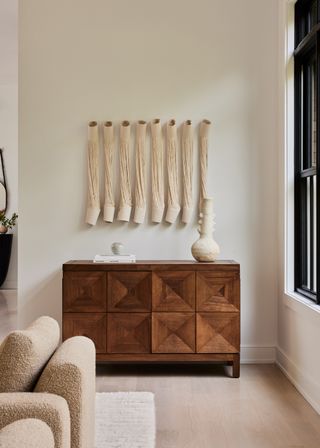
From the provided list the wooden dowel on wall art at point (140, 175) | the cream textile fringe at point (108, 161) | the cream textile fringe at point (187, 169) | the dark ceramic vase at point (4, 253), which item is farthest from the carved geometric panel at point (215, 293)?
the dark ceramic vase at point (4, 253)

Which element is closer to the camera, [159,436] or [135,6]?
[159,436]

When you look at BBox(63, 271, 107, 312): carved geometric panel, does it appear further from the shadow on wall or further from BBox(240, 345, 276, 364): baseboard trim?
BBox(240, 345, 276, 364): baseboard trim

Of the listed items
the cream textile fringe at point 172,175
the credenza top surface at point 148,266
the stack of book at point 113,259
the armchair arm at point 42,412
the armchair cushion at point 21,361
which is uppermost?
the cream textile fringe at point 172,175

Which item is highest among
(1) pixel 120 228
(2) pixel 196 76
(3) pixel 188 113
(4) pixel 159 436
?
(2) pixel 196 76

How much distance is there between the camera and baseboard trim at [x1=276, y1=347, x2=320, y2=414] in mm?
2986

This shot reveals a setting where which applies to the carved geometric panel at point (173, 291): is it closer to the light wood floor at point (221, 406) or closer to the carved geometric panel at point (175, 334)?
the carved geometric panel at point (175, 334)

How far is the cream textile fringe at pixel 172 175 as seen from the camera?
395cm

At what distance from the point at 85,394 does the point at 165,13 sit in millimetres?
3175

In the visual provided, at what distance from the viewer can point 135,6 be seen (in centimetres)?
402

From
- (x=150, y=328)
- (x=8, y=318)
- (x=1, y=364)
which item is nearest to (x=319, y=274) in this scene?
(x=150, y=328)

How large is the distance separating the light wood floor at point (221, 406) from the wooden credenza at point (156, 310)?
156mm

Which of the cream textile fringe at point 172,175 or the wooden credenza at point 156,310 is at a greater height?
the cream textile fringe at point 172,175

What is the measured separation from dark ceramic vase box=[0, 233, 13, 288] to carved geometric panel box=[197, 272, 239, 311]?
5.08 metres

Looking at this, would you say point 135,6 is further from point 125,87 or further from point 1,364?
point 1,364
